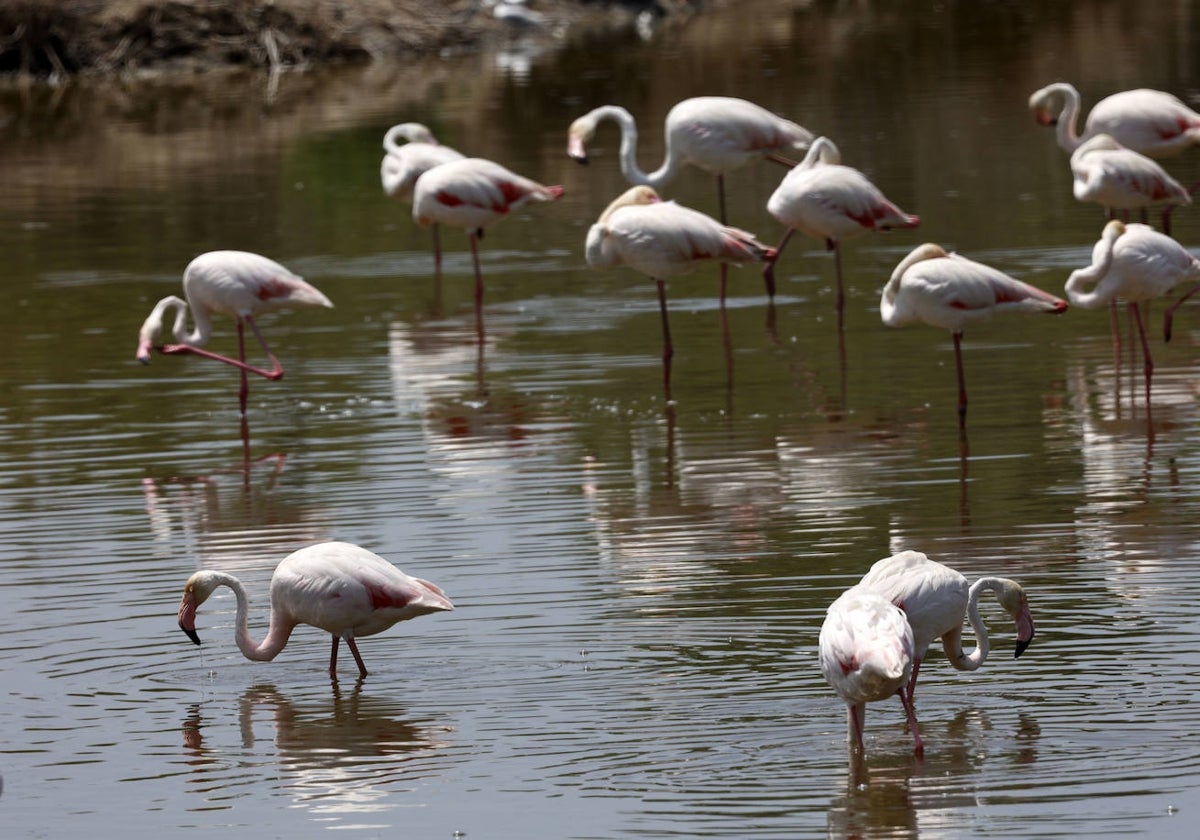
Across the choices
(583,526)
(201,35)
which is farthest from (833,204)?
(201,35)

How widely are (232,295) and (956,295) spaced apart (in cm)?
379

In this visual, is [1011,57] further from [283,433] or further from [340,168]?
[283,433]

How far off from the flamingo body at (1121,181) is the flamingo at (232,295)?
4.45 meters

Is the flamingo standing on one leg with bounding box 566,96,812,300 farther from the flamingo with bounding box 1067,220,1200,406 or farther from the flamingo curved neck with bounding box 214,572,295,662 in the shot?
the flamingo curved neck with bounding box 214,572,295,662

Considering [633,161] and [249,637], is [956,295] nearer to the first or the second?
[249,637]

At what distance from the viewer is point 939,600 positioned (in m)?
6.21

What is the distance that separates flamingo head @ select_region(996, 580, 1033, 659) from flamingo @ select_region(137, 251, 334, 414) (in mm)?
5690

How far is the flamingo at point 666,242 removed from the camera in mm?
11469

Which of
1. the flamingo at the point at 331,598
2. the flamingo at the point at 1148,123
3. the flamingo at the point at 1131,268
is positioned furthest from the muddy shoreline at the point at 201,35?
the flamingo at the point at 331,598

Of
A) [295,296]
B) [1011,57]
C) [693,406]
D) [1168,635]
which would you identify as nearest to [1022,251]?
[693,406]

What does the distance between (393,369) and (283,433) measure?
4.53 ft

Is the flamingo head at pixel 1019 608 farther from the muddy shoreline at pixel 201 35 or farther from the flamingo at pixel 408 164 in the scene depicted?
the muddy shoreline at pixel 201 35

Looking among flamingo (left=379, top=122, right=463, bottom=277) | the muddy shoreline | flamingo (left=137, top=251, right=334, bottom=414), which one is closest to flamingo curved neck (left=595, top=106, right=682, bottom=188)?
flamingo (left=379, top=122, right=463, bottom=277)

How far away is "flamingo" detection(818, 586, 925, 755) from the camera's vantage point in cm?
562
